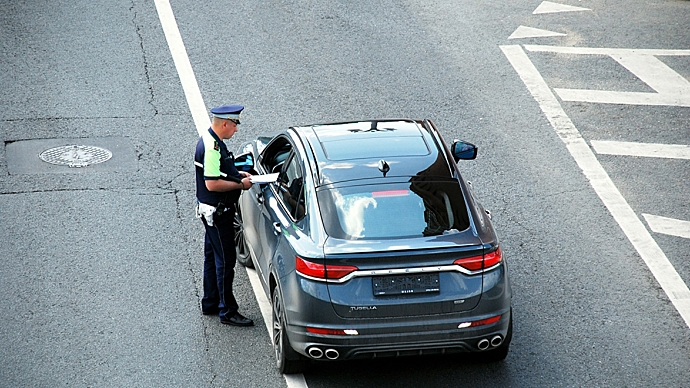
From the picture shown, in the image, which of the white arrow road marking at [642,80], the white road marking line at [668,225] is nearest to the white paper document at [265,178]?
the white road marking line at [668,225]

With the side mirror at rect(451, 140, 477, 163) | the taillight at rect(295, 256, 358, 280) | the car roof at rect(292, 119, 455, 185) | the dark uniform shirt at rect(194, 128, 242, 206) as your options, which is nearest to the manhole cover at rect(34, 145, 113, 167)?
the dark uniform shirt at rect(194, 128, 242, 206)

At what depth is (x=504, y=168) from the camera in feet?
39.0

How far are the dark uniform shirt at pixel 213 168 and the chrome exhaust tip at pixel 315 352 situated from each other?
1.80 m

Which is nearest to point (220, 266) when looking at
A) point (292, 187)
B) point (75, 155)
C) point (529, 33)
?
point (292, 187)

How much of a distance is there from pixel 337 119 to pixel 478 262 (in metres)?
6.38

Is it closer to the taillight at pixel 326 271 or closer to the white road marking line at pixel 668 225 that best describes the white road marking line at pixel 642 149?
the white road marking line at pixel 668 225

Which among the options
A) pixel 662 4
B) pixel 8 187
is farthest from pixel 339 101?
pixel 662 4

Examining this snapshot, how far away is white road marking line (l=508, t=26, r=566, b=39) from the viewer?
16.3 m

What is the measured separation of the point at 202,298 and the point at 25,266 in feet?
6.49

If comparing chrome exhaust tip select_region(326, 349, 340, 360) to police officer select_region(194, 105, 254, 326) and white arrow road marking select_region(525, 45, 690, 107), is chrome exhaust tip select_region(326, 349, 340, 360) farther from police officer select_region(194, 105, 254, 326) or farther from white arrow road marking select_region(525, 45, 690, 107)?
white arrow road marking select_region(525, 45, 690, 107)

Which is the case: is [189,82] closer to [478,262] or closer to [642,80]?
[642,80]

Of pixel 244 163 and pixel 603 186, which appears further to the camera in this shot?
pixel 603 186

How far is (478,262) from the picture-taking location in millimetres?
7000

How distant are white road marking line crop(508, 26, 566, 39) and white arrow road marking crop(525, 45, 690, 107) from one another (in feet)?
1.54
